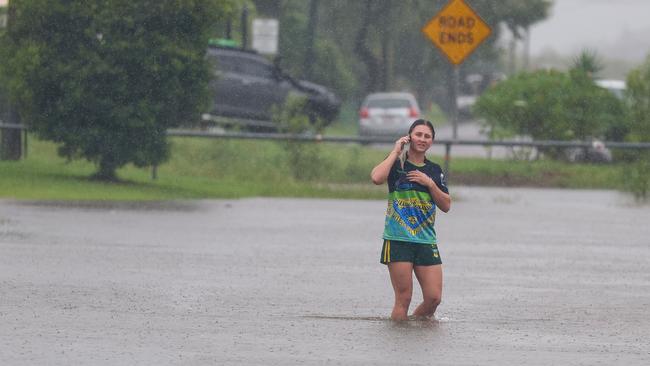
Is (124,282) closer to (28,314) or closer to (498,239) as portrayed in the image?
(28,314)

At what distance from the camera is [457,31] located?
93.4 ft

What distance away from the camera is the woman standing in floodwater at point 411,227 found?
37.2 ft

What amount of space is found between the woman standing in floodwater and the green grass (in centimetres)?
1196

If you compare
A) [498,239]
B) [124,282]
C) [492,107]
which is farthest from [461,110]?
[124,282]

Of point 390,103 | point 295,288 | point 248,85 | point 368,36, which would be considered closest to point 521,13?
point 368,36

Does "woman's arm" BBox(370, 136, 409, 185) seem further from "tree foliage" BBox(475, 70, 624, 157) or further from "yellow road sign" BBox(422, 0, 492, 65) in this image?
"tree foliage" BBox(475, 70, 624, 157)

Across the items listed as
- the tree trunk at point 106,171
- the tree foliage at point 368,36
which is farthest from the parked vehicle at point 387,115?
the tree trunk at point 106,171

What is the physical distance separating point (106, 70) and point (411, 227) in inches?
520

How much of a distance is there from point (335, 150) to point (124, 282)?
18163 millimetres

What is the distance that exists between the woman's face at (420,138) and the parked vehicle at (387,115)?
117ft

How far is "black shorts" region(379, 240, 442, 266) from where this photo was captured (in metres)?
11.4

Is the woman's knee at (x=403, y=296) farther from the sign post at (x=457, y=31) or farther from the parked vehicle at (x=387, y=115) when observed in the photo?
the parked vehicle at (x=387, y=115)

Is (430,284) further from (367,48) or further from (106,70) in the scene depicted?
(367,48)

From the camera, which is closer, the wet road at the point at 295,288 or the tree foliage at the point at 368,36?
the wet road at the point at 295,288
